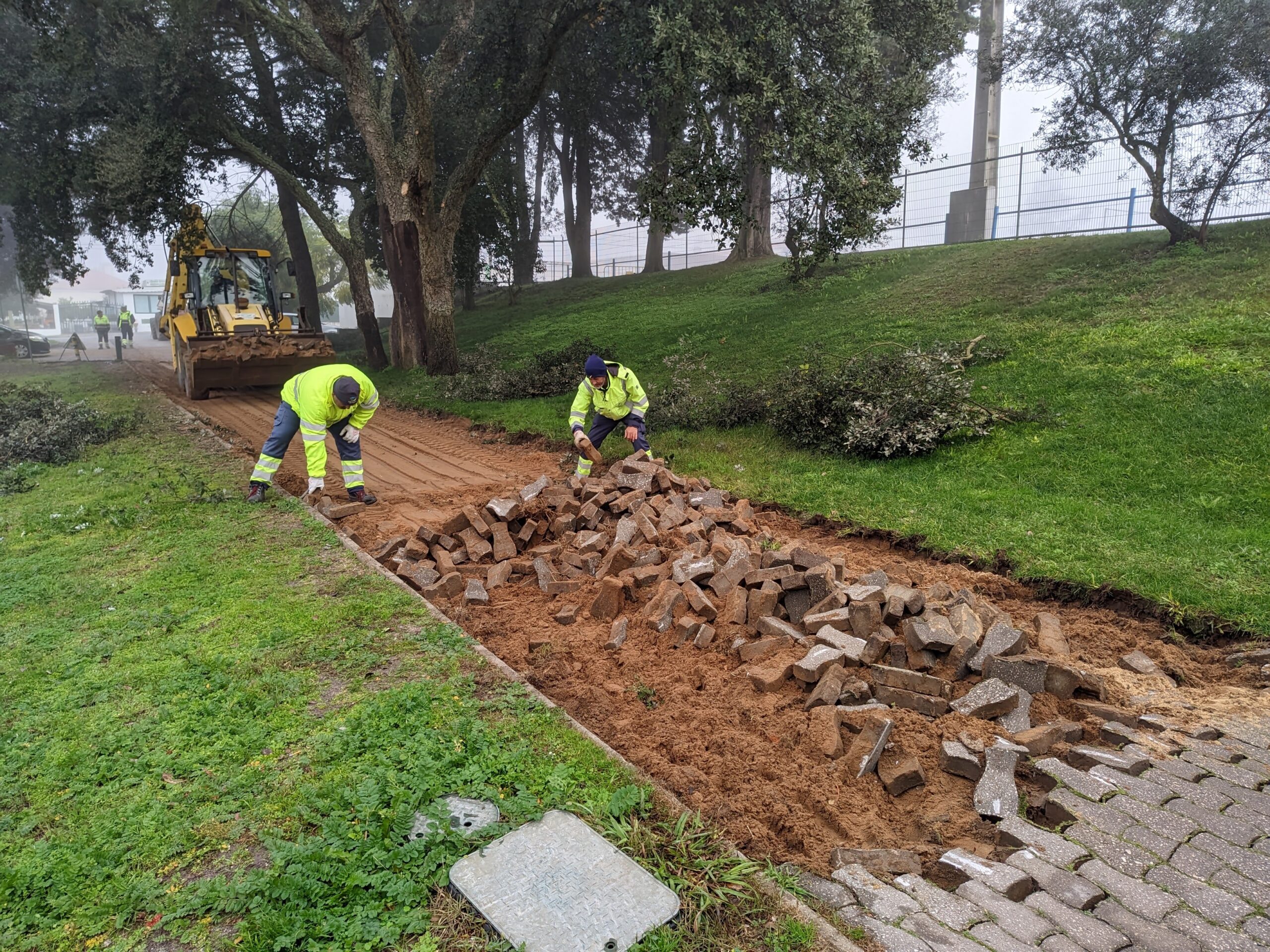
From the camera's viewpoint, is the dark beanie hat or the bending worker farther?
the bending worker

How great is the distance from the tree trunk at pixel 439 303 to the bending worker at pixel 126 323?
1946 cm

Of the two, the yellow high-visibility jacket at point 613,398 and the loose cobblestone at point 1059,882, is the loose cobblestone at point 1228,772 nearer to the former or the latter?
the loose cobblestone at point 1059,882

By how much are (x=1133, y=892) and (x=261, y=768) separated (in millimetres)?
3620

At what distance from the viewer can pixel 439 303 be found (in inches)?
662

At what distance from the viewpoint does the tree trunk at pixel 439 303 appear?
1655 centimetres

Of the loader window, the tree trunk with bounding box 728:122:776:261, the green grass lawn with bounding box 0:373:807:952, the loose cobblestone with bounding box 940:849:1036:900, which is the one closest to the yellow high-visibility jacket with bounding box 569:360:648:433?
the green grass lawn with bounding box 0:373:807:952

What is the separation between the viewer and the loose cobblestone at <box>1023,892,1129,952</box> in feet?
9.08

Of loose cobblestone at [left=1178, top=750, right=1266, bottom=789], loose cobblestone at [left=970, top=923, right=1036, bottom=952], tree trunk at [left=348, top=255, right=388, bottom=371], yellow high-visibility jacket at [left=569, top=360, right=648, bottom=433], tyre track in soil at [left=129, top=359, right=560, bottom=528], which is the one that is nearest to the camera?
loose cobblestone at [left=970, top=923, right=1036, bottom=952]

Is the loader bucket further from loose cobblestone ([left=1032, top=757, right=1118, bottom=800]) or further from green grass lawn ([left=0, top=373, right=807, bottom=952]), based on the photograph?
loose cobblestone ([left=1032, top=757, right=1118, bottom=800])

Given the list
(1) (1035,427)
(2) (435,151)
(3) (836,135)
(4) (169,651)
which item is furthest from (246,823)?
(2) (435,151)

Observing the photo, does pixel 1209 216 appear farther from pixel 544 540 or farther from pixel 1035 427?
pixel 544 540

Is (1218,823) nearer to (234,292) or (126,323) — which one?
(234,292)

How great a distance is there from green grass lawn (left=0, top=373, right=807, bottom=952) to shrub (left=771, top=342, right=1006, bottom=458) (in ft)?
18.7

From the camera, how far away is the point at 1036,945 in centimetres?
A: 277
